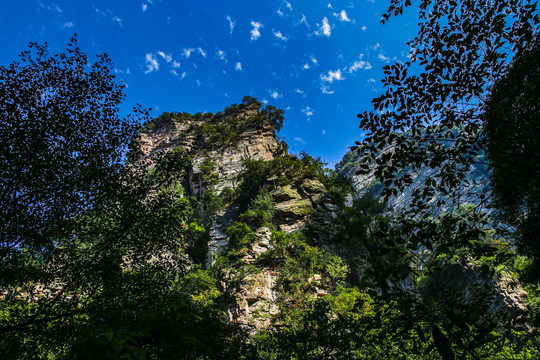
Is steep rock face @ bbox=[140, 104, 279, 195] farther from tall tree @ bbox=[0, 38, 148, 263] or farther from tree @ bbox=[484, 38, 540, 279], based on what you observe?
tree @ bbox=[484, 38, 540, 279]

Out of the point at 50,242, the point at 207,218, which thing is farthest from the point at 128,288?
the point at 207,218

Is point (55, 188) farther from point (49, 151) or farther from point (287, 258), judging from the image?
point (287, 258)

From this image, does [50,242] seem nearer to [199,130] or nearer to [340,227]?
[340,227]

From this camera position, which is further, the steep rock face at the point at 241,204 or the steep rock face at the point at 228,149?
the steep rock face at the point at 228,149

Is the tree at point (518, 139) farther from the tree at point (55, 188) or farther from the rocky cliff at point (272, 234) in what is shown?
the tree at point (55, 188)

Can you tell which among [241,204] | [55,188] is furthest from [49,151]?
[241,204]

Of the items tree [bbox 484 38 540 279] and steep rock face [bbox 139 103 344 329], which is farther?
steep rock face [bbox 139 103 344 329]

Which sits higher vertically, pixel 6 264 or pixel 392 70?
pixel 392 70

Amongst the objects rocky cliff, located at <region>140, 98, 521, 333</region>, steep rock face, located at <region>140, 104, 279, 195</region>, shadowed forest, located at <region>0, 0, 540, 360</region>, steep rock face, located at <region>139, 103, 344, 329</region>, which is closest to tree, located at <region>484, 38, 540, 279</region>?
shadowed forest, located at <region>0, 0, 540, 360</region>

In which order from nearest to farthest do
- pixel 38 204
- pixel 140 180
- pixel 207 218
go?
pixel 38 204, pixel 140 180, pixel 207 218

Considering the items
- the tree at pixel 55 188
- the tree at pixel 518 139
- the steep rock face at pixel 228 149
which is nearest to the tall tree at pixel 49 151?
the tree at pixel 55 188

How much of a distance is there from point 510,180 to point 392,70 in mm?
2349

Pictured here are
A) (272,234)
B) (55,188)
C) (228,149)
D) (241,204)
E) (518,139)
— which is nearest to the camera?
(518,139)

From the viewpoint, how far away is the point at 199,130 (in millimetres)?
42281
